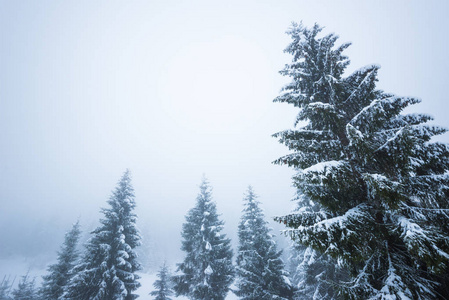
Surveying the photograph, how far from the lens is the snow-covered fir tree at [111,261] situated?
1443 cm

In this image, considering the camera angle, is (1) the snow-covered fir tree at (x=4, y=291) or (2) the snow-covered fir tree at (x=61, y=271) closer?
(2) the snow-covered fir tree at (x=61, y=271)

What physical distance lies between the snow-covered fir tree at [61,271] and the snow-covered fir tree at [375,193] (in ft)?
71.7

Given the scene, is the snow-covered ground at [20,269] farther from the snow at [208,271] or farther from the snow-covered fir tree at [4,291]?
the snow at [208,271]

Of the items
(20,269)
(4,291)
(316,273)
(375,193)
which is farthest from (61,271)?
(20,269)

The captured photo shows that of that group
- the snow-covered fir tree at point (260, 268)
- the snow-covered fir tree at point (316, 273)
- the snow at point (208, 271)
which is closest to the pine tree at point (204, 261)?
the snow at point (208, 271)

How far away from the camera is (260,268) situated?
15.0 m

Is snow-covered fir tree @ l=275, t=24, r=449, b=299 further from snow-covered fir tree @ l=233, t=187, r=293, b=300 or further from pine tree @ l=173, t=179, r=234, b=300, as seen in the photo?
pine tree @ l=173, t=179, r=234, b=300

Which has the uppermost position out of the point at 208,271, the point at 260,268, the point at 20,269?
the point at 20,269

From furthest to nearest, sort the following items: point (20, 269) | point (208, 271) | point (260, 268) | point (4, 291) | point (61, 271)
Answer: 1. point (20, 269)
2. point (4, 291)
3. point (61, 271)
4. point (208, 271)
5. point (260, 268)

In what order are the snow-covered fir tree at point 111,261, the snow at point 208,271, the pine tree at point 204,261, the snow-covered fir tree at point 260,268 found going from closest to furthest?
the snow-covered fir tree at point 260,268, the snow-covered fir tree at point 111,261, the snow at point 208,271, the pine tree at point 204,261

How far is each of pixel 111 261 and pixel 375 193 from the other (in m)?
18.3

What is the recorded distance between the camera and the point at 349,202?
5.42m

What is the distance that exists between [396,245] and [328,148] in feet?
8.69

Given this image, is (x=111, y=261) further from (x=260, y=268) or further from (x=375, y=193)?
(x=375, y=193)
